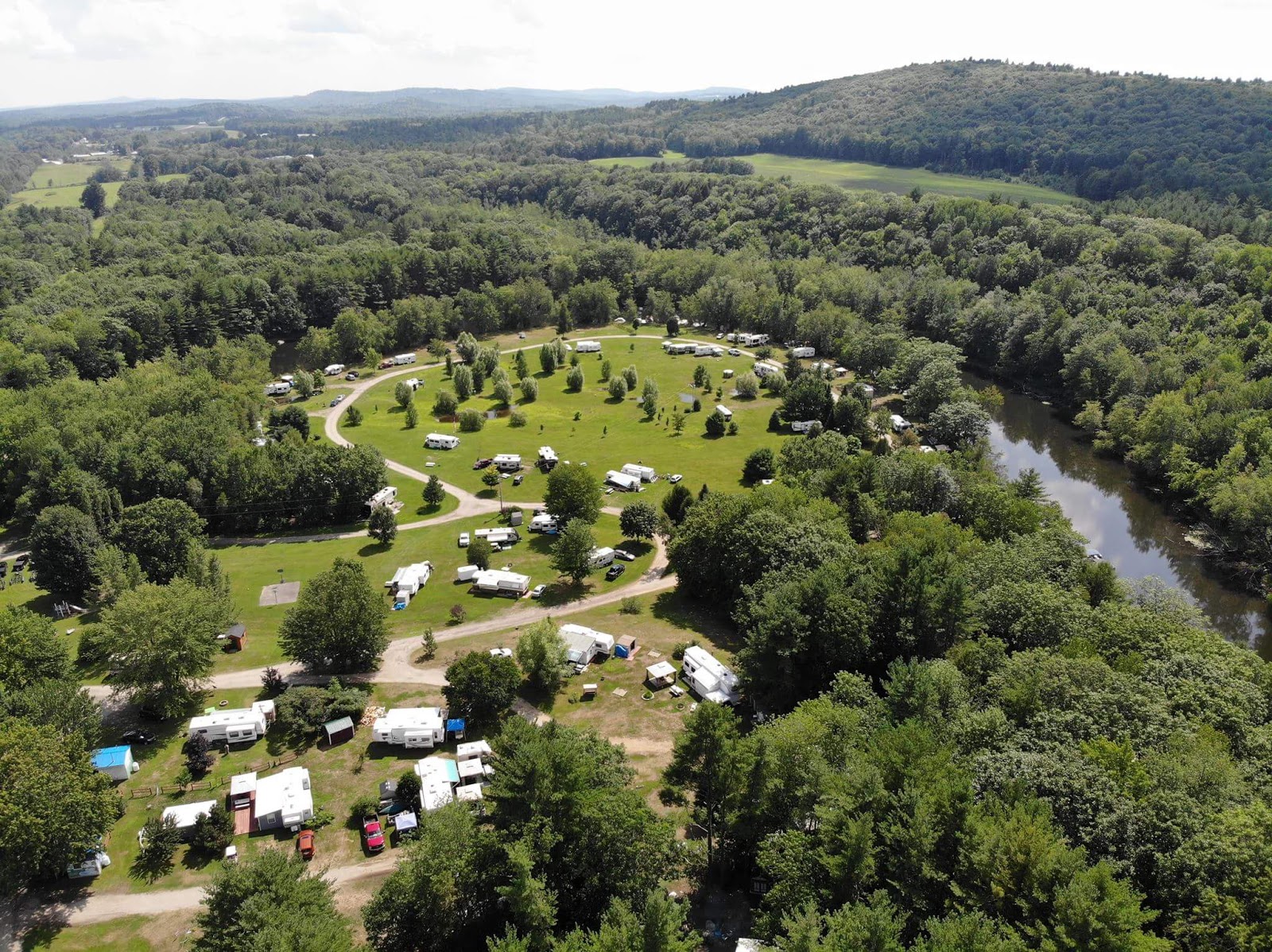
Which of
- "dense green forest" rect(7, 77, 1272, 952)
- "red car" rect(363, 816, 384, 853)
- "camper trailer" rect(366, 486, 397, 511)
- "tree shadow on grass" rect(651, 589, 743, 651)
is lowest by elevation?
"tree shadow on grass" rect(651, 589, 743, 651)

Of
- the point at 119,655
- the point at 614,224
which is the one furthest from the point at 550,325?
the point at 119,655

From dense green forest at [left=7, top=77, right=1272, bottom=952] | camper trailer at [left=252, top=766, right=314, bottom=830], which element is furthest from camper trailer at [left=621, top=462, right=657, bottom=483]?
camper trailer at [left=252, top=766, right=314, bottom=830]

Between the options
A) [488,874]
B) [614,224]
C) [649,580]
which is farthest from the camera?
[614,224]

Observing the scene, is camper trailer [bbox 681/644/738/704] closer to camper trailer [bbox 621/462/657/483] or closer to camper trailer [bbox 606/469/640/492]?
camper trailer [bbox 606/469/640/492]

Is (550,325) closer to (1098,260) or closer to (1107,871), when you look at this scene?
(1098,260)

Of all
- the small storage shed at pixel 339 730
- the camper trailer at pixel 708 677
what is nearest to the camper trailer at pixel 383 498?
the small storage shed at pixel 339 730

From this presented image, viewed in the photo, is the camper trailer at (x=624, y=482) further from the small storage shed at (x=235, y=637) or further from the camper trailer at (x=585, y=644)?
the small storage shed at (x=235, y=637)
